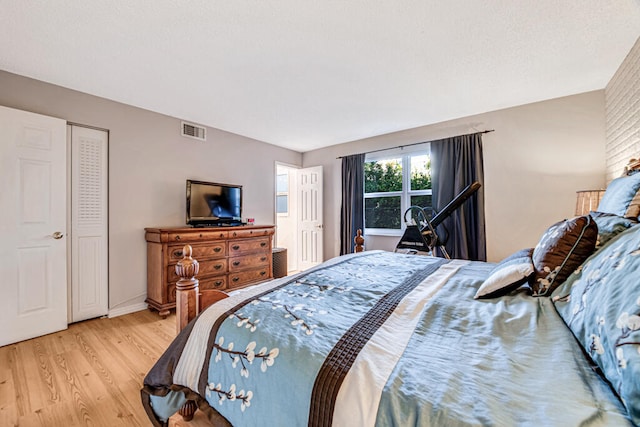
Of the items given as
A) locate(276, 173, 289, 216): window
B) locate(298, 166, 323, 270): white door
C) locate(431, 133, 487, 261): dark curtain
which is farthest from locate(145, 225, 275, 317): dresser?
locate(431, 133, 487, 261): dark curtain

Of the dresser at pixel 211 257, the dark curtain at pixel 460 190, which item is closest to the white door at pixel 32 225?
the dresser at pixel 211 257

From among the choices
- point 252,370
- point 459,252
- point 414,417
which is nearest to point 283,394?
point 252,370

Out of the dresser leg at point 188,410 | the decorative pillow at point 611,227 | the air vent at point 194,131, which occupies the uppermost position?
the air vent at point 194,131

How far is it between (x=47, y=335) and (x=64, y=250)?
81 centimetres

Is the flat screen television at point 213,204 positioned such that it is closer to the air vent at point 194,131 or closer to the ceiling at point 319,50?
the air vent at point 194,131

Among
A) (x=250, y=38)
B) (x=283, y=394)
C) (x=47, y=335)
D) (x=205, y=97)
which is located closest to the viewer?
(x=283, y=394)

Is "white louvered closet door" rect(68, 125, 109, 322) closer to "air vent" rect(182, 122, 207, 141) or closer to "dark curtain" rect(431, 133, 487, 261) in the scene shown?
"air vent" rect(182, 122, 207, 141)

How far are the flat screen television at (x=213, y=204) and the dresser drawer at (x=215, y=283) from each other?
30.1 inches

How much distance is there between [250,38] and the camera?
6.48ft

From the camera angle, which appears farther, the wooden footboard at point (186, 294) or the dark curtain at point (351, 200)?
the dark curtain at point (351, 200)

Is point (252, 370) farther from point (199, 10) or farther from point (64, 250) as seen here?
point (64, 250)

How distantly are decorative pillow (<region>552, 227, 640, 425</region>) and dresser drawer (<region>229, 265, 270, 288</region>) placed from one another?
335 cm

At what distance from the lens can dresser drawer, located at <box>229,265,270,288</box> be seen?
3564 millimetres

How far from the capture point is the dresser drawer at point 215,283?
3.23m
